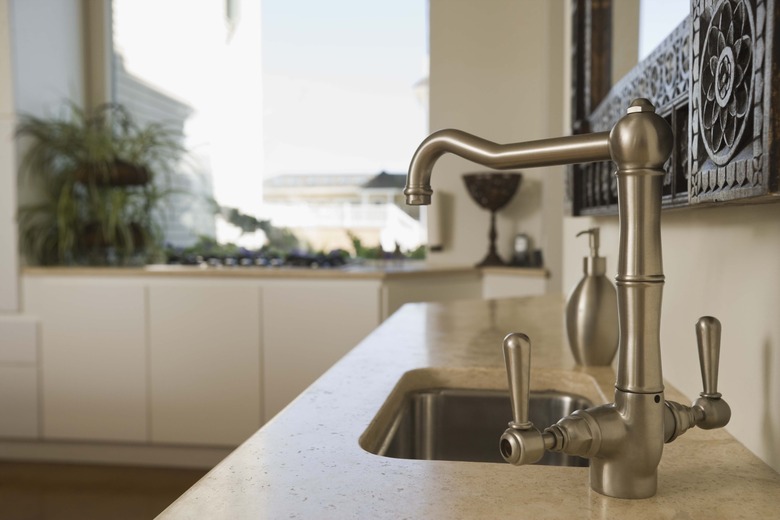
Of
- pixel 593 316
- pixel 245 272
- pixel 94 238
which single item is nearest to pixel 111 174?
pixel 94 238

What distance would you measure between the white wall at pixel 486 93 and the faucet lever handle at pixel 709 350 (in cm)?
331

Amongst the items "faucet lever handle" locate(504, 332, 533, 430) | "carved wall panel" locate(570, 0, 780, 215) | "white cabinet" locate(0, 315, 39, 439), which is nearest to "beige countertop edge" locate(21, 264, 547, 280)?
"white cabinet" locate(0, 315, 39, 439)

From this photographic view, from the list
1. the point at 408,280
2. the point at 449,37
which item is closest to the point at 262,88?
the point at 449,37

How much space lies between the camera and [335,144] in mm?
4355

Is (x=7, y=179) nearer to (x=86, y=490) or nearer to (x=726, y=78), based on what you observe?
(x=86, y=490)

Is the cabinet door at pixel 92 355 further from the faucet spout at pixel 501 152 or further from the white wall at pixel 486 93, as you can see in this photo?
the faucet spout at pixel 501 152

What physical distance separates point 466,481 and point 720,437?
12.4 inches

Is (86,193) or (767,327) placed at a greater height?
(86,193)

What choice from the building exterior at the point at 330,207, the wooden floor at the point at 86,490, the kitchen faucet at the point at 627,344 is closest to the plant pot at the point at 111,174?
the building exterior at the point at 330,207

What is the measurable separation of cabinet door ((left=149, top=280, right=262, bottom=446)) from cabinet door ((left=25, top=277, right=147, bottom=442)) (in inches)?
3.7

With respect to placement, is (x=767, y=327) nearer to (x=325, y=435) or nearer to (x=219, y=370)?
(x=325, y=435)

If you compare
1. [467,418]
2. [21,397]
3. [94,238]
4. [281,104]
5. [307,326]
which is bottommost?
[21,397]

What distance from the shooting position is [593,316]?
1.17m

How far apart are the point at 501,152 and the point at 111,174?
11.1 feet
